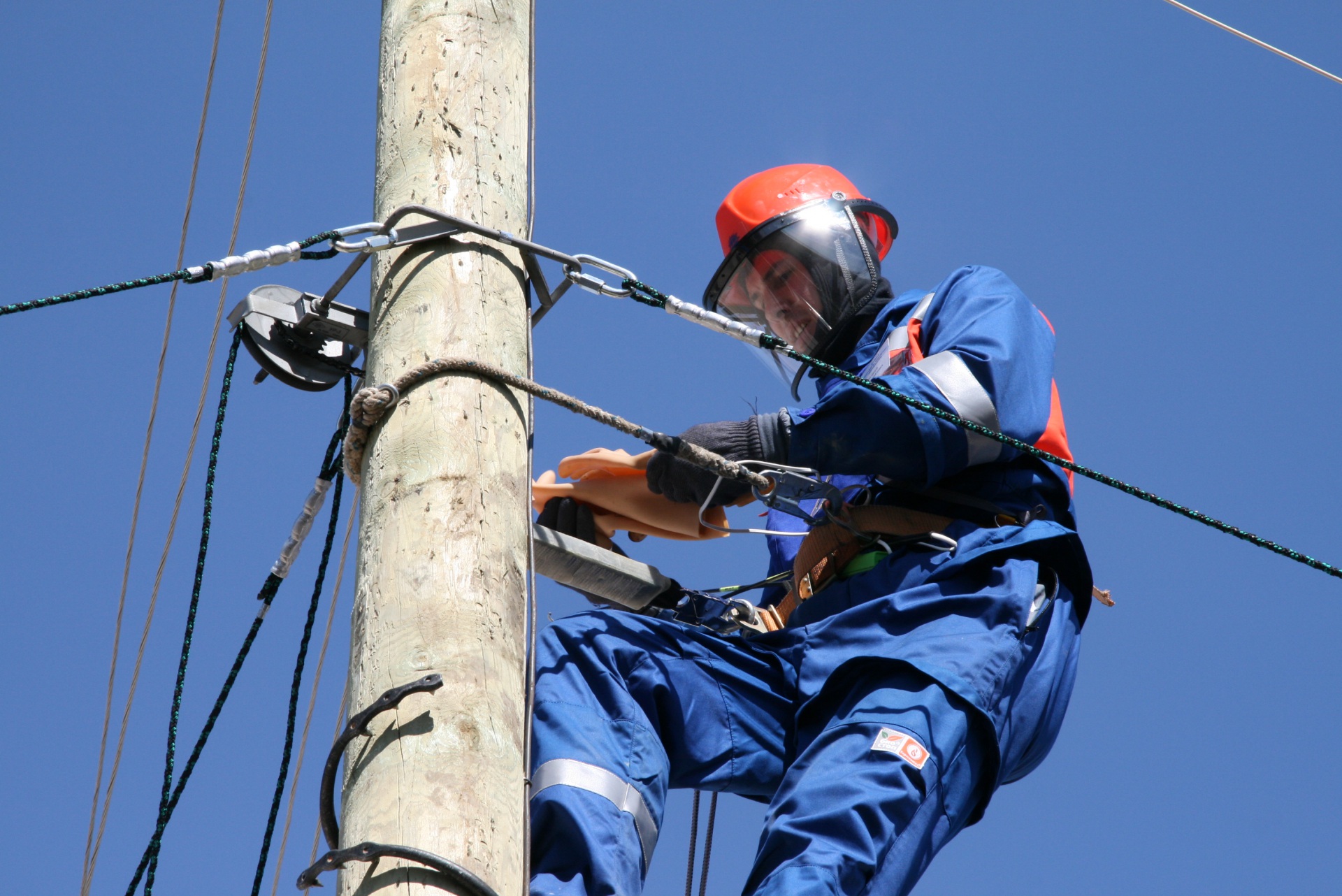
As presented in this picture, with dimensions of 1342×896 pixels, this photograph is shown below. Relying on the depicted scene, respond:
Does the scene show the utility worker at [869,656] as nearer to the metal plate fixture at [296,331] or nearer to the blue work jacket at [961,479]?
the blue work jacket at [961,479]

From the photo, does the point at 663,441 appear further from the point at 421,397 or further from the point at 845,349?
the point at 845,349

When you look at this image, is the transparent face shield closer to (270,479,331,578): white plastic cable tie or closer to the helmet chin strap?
the helmet chin strap

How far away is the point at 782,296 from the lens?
15.8ft

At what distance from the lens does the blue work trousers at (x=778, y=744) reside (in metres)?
3.02

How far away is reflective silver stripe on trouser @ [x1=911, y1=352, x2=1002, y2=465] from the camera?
3645 mm

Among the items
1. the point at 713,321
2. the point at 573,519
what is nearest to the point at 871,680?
the point at 713,321

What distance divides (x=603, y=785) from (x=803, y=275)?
6.99 ft

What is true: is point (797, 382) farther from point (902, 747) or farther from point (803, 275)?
point (902, 747)

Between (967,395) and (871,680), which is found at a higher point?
(967,395)

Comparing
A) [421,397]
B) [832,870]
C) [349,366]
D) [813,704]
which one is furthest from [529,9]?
[832,870]

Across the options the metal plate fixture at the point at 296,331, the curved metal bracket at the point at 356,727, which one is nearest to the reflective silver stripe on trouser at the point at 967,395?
the metal plate fixture at the point at 296,331

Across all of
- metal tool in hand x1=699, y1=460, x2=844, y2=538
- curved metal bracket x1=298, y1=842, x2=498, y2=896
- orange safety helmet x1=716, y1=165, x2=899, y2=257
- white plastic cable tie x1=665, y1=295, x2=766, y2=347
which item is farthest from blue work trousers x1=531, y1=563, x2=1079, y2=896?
orange safety helmet x1=716, y1=165, x2=899, y2=257

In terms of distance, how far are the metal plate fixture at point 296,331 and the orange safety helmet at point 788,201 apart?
1684 mm

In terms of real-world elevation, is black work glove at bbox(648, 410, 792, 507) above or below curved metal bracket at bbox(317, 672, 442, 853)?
above
